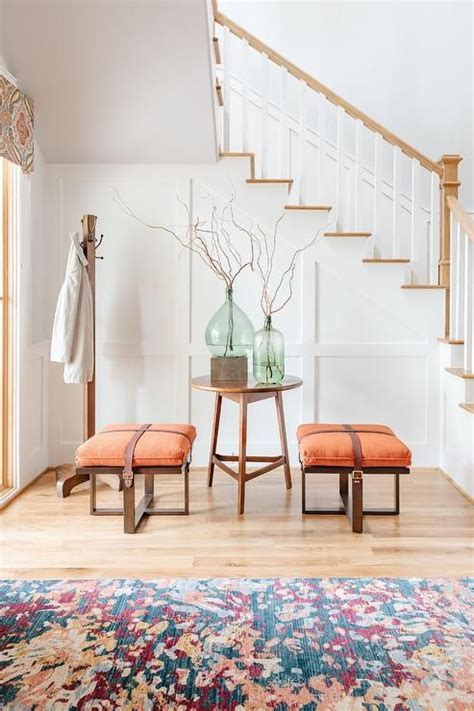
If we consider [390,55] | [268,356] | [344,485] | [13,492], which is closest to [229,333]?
[268,356]

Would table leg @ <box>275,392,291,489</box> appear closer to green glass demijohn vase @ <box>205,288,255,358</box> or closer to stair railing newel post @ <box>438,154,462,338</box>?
green glass demijohn vase @ <box>205,288,255,358</box>

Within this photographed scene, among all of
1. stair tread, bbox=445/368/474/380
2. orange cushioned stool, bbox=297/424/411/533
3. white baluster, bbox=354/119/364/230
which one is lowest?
orange cushioned stool, bbox=297/424/411/533

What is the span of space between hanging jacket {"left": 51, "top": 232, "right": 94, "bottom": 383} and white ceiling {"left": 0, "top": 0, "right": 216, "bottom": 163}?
29.4 inches

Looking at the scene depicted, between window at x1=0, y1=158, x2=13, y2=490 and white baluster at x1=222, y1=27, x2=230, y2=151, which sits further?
white baluster at x1=222, y1=27, x2=230, y2=151

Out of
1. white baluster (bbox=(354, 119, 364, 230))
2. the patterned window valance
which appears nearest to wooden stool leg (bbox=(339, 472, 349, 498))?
white baluster (bbox=(354, 119, 364, 230))

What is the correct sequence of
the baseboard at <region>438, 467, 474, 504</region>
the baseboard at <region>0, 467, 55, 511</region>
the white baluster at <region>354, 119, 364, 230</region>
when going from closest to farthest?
Answer: the baseboard at <region>0, 467, 55, 511</region>, the baseboard at <region>438, 467, 474, 504</region>, the white baluster at <region>354, 119, 364, 230</region>

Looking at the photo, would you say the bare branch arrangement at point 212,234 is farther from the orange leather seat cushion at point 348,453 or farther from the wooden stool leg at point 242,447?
the orange leather seat cushion at point 348,453

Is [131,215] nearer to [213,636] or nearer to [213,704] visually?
[213,636]

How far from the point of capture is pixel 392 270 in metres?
4.31

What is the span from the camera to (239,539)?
Result: 307 cm

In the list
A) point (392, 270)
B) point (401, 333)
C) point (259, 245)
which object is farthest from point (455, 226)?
point (259, 245)

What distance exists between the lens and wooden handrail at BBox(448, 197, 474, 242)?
3.74 meters

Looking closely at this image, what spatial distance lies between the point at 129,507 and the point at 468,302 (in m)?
2.29

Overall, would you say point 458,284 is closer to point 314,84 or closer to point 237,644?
point 314,84
